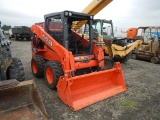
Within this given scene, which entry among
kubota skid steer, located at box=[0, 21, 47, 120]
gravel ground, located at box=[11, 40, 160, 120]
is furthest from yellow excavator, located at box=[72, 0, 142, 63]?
kubota skid steer, located at box=[0, 21, 47, 120]

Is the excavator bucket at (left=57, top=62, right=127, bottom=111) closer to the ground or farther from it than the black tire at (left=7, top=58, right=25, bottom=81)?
closer to the ground

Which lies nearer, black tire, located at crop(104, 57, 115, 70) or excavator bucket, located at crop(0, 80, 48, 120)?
excavator bucket, located at crop(0, 80, 48, 120)

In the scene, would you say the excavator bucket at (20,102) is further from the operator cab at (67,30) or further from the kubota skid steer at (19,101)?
the operator cab at (67,30)

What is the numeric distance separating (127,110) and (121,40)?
4637 mm

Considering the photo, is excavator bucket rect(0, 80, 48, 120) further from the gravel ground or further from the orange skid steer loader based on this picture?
the orange skid steer loader

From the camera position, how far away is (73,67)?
3984 millimetres

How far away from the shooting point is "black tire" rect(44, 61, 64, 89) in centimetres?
407

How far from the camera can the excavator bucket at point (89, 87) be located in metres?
3.47

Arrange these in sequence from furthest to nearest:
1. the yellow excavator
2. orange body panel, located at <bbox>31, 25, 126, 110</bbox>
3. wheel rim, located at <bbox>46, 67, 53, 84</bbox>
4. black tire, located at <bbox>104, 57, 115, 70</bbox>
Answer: black tire, located at <bbox>104, 57, 115, 70</bbox> → the yellow excavator → wheel rim, located at <bbox>46, 67, 53, 84</bbox> → orange body panel, located at <bbox>31, 25, 126, 110</bbox>

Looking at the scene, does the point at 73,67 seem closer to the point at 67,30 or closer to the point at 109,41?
the point at 67,30

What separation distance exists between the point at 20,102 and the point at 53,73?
55.9 inches

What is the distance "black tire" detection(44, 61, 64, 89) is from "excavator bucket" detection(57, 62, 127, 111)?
16.3 inches

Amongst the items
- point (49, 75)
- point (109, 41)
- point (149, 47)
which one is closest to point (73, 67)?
point (49, 75)

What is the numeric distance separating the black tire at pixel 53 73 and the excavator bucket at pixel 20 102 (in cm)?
125
